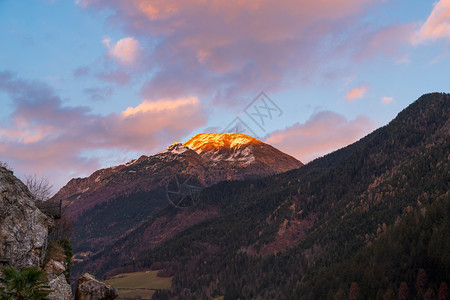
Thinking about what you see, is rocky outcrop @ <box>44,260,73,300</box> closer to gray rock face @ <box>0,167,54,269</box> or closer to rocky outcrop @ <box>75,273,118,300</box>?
rocky outcrop @ <box>75,273,118,300</box>

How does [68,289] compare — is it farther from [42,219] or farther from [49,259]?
[42,219]

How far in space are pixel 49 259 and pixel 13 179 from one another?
49.1ft

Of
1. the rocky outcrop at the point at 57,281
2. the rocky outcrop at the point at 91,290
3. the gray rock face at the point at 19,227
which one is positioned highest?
the gray rock face at the point at 19,227

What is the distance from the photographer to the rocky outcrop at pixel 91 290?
60.1 meters

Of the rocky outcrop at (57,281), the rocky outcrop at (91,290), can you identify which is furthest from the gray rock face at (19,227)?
the rocky outcrop at (91,290)

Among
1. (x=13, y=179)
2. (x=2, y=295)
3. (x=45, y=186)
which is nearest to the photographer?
(x=2, y=295)

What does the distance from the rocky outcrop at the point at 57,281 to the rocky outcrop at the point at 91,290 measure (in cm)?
173

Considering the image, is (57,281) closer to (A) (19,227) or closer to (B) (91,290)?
(B) (91,290)

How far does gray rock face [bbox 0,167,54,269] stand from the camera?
56344 mm

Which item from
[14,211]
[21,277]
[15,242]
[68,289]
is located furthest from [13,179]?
[21,277]

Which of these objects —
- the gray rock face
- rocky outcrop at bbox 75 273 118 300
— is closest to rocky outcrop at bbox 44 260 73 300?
rocky outcrop at bbox 75 273 118 300

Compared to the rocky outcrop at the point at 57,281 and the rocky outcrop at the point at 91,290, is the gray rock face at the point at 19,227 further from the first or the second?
the rocky outcrop at the point at 91,290

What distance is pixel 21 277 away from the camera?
4341 centimetres

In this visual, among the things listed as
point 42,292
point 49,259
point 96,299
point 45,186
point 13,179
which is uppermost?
point 45,186
